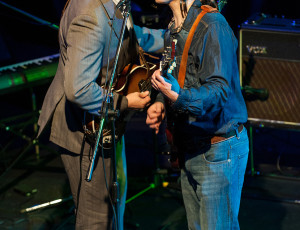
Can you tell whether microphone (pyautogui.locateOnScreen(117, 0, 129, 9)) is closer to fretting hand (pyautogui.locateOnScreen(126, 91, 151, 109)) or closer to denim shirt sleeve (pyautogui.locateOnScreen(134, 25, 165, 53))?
fretting hand (pyautogui.locateOnScreen(126, 91, 151, 109))

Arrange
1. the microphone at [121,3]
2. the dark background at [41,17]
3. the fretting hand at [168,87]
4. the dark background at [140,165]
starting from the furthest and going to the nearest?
the dark background at [41,17]
the dark background at [140,165]
the microphone at [121,3]
the fretting hand at [168,87]

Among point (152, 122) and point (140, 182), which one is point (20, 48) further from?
point (152, 122)

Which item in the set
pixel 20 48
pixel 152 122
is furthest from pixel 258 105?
pixel 20 48

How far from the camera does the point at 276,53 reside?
445 centimetres

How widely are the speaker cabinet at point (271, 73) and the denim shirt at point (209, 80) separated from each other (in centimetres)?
186

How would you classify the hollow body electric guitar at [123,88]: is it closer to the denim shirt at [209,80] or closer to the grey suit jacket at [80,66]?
the grey suit jacket at [80,66]

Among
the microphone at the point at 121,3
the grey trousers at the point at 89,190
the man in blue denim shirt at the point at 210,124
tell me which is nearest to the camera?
the man in blue denim shirt at the point at 210,124

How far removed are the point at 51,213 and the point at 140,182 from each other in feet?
3.34

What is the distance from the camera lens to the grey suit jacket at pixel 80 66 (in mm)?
2695

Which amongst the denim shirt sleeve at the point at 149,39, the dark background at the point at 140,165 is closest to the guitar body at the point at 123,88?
the denim shirt sleeve at the point at 149,39

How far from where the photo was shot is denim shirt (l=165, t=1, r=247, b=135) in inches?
94.2

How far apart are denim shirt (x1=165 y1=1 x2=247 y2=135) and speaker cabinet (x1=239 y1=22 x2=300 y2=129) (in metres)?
1.86

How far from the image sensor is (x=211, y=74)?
8.00 feet

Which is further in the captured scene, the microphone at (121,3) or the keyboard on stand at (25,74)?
the keyboard on stand at (25,74)
